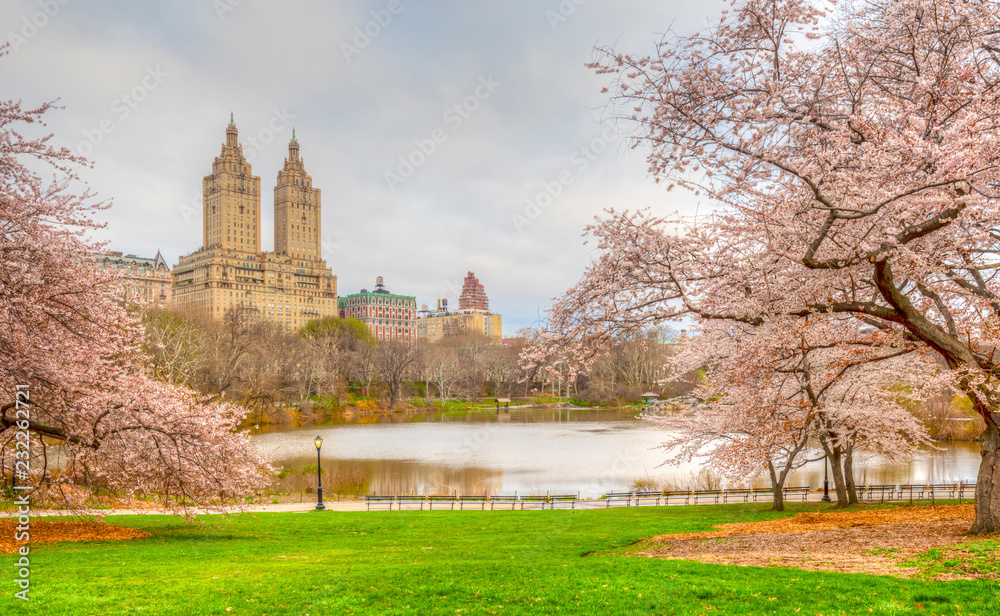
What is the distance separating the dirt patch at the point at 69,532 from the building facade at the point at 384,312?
548ft

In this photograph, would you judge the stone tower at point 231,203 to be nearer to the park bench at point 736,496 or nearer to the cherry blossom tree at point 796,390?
the park bench at point 736,496

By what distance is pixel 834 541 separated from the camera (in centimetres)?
1112

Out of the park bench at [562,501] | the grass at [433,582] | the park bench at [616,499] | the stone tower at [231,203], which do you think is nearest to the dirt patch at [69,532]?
the grass at [433,582]

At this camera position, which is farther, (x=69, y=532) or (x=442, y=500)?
(x=442, y=500)

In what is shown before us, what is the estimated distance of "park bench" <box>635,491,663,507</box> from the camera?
79.5 ft

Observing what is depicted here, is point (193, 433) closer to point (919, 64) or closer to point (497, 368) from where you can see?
point (919, 64)

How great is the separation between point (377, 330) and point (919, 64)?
180 m

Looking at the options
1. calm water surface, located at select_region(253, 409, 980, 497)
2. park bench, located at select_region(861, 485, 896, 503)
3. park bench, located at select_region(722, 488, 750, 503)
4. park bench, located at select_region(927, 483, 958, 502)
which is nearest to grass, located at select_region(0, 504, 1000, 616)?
park bench, located at select_region(722, 488, 750, 503)

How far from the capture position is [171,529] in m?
16.2

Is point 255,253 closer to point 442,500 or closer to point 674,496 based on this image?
point 442,500

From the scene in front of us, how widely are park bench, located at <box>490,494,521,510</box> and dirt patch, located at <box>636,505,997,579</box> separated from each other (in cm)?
923

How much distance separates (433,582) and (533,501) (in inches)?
649
